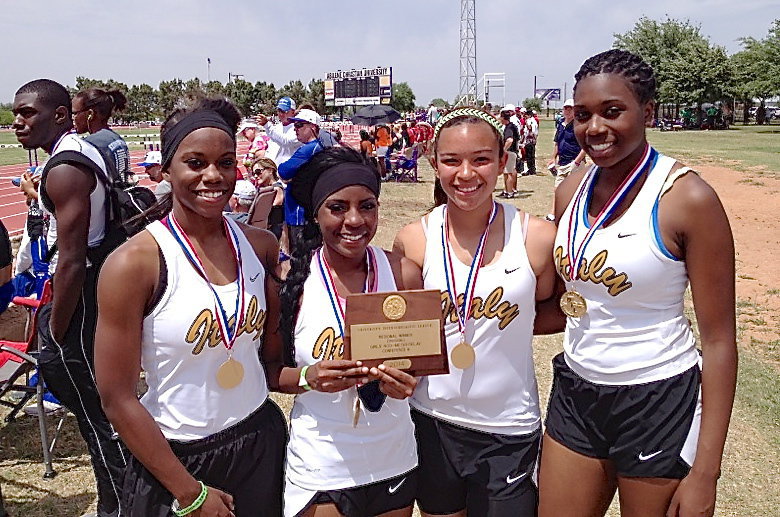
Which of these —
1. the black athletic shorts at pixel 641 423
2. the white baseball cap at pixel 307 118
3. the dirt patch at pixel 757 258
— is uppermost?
the white baseball cap at pixel 307 118

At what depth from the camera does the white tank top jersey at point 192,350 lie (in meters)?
1.89

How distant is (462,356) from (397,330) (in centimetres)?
40

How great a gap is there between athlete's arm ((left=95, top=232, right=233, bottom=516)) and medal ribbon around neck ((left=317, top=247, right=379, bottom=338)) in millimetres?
555

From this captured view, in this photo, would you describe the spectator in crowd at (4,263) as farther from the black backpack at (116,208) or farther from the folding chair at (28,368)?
the black backpack at (116,208)

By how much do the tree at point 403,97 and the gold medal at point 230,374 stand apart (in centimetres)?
10537

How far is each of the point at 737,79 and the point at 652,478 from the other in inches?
2298

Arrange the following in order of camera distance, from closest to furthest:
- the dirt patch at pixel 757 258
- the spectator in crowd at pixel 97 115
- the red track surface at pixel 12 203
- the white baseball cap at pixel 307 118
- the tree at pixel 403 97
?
the spectator in crowd at pixel 97 115
the dirt patch at pixel 757 258
the white baseball cap at pixel 307 118
the red track surface at pixel 12 203
the tree at pixel 403 97

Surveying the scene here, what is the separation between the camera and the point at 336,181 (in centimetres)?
216

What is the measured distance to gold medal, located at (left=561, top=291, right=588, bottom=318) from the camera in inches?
87.4

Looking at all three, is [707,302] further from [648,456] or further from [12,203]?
[12,203]

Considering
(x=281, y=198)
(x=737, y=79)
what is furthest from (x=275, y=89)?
(x=281, y=198)

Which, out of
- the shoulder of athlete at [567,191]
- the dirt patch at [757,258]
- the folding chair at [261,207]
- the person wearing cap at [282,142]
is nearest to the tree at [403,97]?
the dirt patch at [757,258]

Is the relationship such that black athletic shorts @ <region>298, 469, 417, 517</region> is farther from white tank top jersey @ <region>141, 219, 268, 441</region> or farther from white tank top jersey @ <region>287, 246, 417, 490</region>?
white tank top jersey @ <region>141, 219, 268, 441</region>

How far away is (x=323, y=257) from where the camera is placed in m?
2.24
